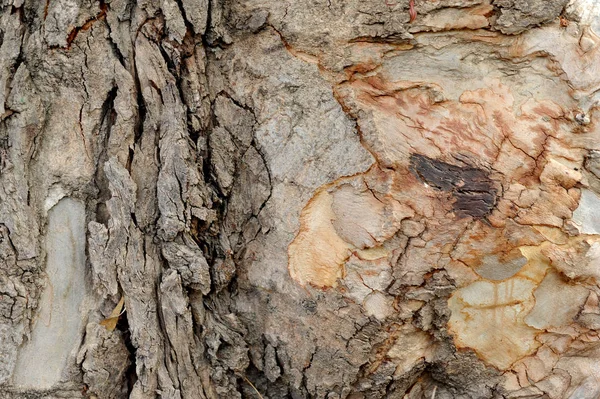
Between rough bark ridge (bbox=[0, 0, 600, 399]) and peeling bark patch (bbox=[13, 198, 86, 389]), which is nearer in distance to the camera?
rough bark ridge (bbox=[0, 0, 600, 399])

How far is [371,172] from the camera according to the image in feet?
6.67

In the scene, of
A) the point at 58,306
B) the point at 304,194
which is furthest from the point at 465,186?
the point at 58,306

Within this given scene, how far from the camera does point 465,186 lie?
6.51ft

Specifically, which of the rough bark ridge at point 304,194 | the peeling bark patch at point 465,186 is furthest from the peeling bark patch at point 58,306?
the peeling bark patch at point 465,186

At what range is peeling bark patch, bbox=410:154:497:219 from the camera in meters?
1.98

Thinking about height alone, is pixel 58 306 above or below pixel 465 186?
below

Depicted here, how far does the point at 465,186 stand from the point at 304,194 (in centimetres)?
55

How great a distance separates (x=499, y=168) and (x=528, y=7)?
536mm

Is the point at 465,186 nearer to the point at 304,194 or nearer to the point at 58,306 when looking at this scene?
the point at 304,194

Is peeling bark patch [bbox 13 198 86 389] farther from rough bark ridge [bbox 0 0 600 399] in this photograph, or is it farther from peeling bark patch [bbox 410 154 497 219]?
peeling bark patch [bbox 410 154 497 219]

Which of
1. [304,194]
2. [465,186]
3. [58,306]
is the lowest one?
[58,306]

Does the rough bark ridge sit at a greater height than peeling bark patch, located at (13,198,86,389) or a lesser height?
greater

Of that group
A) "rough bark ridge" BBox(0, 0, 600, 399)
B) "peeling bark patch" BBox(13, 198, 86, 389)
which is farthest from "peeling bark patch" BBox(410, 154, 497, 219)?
"peeling bark patch" BBox(13, 198, 86, 389)

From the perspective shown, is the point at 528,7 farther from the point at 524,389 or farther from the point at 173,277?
the point at 173,277
